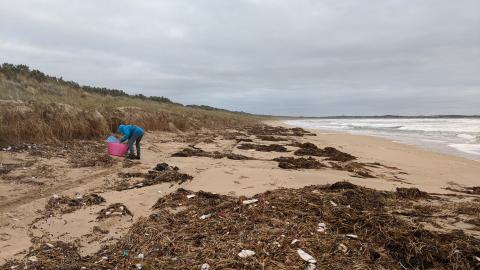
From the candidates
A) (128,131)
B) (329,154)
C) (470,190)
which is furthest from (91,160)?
(470,190)

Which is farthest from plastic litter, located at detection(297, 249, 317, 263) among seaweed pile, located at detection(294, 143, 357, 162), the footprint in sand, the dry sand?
seaweed pile, located at detection(294, 143, 357, 162)

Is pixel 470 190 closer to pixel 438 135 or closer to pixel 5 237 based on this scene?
pixel 5 237

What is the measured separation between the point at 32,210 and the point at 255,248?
3.20m

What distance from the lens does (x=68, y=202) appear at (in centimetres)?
526

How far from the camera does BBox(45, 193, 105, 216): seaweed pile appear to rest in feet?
16.2

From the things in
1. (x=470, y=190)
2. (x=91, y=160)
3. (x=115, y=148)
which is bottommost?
(x=470, y=190)

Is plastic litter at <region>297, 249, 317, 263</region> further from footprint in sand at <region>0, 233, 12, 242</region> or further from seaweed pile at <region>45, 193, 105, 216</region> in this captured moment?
seaweed pile at <region>45, 193, 105, 216</region>

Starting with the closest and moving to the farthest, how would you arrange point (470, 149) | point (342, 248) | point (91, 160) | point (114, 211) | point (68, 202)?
point (342, 248) → point (114, 211) → point (68, 202) → point (91, 160) → point (470, 149)

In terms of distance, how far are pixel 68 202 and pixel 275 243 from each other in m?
3.25

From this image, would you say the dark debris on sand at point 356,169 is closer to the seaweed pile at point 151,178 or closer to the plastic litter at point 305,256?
the seaweed pile at point 151,178

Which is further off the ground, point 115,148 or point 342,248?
point 115,148

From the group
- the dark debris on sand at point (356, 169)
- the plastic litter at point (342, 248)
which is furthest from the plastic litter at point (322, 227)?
the dark debris on sand at point (356, 169)

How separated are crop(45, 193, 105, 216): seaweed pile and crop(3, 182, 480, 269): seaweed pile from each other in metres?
1.14

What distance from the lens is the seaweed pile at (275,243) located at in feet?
10.8
